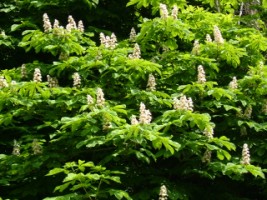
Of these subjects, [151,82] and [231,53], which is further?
[231,53]

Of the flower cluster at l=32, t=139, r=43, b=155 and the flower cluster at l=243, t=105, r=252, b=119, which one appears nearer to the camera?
the flower cluster at l=32, t=139, r=43, b=155

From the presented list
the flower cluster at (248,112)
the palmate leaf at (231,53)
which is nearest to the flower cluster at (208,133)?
the flower cluster at (248,112)

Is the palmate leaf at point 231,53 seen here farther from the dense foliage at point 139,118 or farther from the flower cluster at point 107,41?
the flower cluster at point 107,41

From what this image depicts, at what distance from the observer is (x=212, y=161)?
Result: 18.7ft

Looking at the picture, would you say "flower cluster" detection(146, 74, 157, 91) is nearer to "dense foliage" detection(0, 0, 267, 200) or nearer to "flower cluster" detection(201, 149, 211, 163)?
"dense foliage" detection(0, 0, 267, 200)

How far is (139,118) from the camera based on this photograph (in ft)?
16.6

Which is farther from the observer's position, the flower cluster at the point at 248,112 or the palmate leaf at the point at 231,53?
the palmate leaf at the point at 231,53

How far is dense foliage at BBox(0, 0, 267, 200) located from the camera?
16.5 feet

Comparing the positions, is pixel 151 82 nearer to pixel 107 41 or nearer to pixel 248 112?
pixel 107 41

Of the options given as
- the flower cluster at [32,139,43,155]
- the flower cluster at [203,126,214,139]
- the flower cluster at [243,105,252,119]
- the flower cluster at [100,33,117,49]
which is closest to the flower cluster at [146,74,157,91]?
the flower cluster at [100,33,117,49]

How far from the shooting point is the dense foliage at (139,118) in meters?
5.03

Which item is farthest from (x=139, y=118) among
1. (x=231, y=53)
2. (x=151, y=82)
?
(x=231, y=53)

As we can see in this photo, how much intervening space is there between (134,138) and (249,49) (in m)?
2.69

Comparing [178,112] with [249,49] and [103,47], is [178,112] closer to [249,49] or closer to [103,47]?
[103,47]
